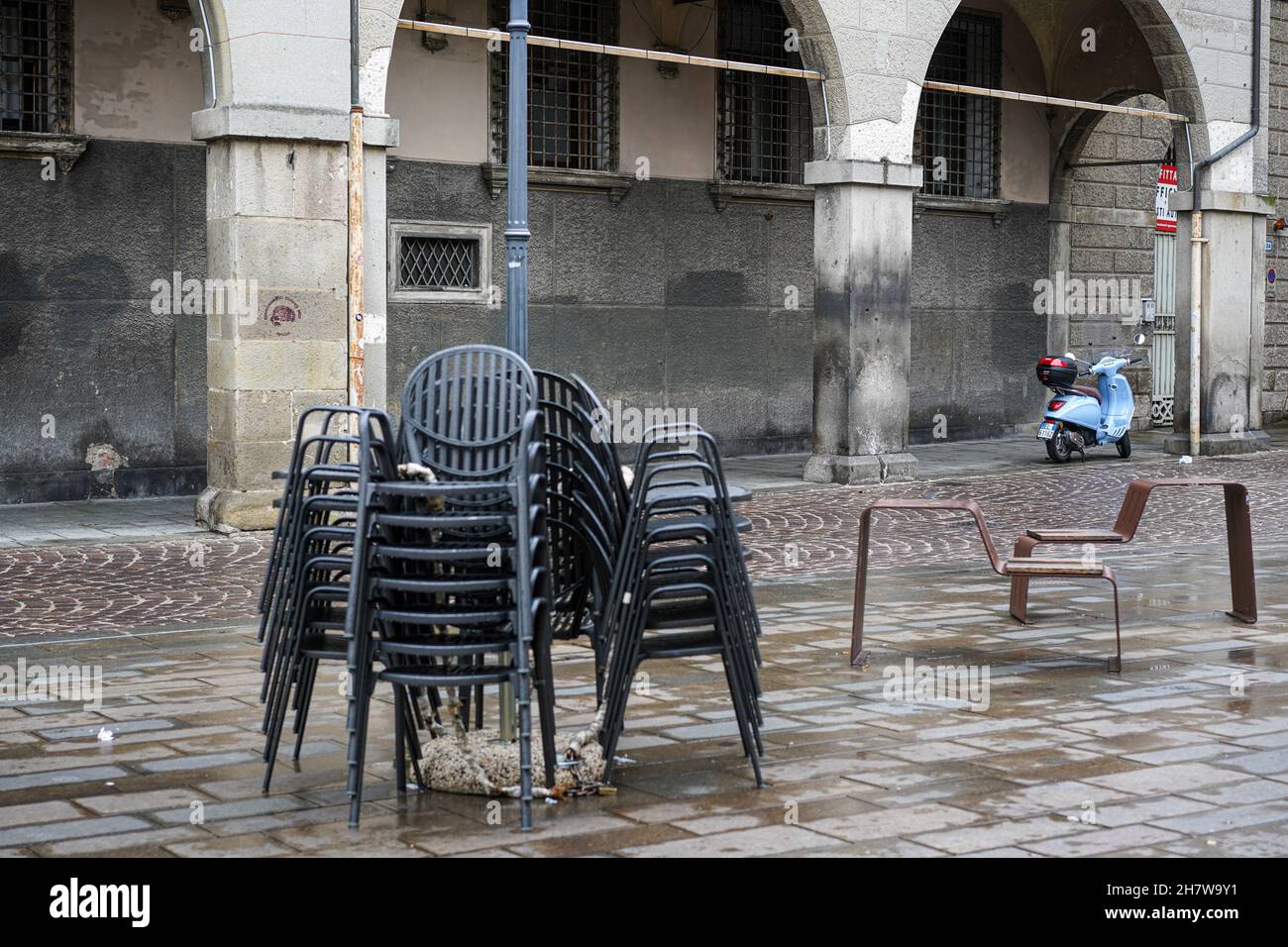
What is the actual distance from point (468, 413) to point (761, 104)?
12910 millimetres

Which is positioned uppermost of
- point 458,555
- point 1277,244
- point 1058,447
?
point 1277,244

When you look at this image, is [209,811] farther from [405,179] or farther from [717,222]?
[717,222]

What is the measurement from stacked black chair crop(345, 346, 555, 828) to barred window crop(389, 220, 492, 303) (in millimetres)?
9909

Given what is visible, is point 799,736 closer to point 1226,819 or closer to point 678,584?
point 678,584

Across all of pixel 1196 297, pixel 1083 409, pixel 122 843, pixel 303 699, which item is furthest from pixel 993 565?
pixel 1196 297

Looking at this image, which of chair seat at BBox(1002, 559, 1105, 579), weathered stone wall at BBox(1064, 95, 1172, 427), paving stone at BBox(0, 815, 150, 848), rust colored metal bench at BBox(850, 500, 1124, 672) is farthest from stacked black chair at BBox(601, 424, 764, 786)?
weathered stone wall at BBox(1064, 95, 1172, 427)

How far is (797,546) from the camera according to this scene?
37.8 feet

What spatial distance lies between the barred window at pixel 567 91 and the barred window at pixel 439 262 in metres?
0.80

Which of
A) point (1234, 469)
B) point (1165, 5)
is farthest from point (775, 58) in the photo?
point (1234, 469)

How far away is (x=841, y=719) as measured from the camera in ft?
21.0

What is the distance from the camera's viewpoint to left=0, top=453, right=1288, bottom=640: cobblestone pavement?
899cm

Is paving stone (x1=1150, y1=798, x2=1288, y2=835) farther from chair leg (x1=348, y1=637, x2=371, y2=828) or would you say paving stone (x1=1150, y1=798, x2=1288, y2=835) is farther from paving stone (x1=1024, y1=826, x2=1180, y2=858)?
chair leg (x1=348, y1=637, x2=371, y2=828)
